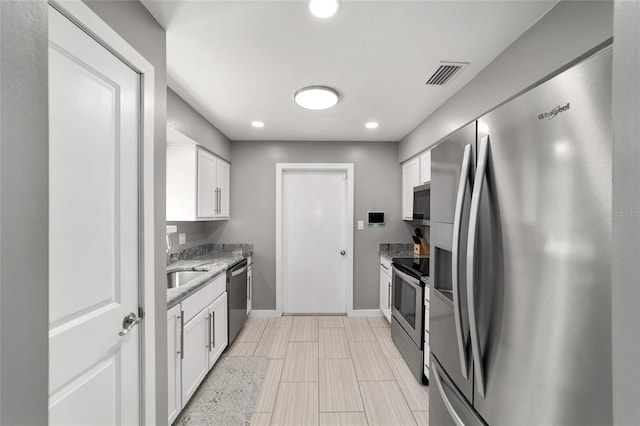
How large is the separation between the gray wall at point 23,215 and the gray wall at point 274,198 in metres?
3.34

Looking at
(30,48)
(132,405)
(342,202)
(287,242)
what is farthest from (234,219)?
(30,48)

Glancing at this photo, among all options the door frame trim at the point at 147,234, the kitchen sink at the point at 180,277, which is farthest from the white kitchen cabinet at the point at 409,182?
the door frame trim at the point at 147,234

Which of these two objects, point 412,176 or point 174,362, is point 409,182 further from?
point 174,362

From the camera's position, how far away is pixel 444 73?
1.81 metres

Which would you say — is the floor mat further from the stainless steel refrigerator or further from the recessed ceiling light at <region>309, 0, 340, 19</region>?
the recessed ceiling light at <region>309, 0, 340, 19</region>

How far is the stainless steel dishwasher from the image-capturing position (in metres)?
2.71

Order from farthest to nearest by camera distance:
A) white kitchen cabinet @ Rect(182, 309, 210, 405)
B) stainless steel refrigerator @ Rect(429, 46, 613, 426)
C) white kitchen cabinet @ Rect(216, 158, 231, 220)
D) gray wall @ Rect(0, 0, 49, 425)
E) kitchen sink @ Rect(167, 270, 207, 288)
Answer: white kitchen cabinet @ Rect(216, 158, 231, 220), kitchen sink @ Rect(167, 270, 207, 288), white kitchen cabinet @ Rect(182, 309, 210, 405), stainless steel refrigerator @ Rect(429, 46, 613, 426), gray wall @ Rect(0, 0, 49, 425)

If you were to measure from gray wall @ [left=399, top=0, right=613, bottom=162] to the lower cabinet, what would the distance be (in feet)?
7.72

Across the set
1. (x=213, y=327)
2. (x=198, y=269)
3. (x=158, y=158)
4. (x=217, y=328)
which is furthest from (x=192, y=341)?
(x=158, y=158)

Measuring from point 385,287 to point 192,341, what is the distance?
2282mm

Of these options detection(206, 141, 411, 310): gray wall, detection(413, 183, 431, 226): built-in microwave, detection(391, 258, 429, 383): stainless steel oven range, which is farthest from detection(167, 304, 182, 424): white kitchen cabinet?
detection(413, 183, 431, 226): built-in microwave

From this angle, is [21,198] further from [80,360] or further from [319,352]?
[319,352]

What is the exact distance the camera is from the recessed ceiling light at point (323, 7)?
1.20 m

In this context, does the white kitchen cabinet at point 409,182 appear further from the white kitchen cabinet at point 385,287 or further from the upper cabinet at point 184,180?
the upper cabinet at point 184,180
